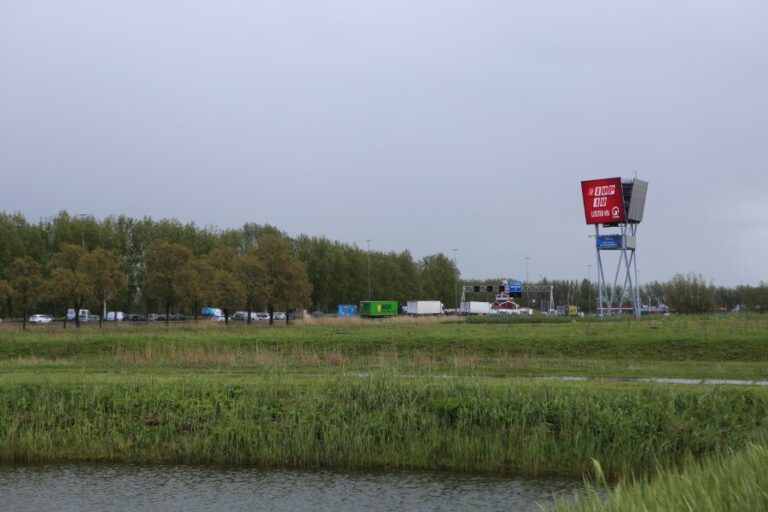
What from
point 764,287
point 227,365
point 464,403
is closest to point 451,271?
point 764,287

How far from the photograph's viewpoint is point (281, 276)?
70875 mm

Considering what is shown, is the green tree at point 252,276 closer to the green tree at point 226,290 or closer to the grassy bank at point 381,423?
the green tree at point 226,290

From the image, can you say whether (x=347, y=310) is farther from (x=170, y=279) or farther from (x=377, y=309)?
(x=170, y=279)

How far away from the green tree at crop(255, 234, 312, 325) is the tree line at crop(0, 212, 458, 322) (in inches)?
3.5

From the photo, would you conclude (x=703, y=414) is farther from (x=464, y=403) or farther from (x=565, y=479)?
(x=464, y=403)

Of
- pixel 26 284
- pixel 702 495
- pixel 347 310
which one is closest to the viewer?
pixel 702 495

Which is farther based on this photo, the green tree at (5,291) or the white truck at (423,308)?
the white truck at (423,308)

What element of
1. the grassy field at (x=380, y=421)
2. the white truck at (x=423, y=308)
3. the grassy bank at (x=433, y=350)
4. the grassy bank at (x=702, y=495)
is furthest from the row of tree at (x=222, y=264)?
the grassy bank at (x=702, y=495)

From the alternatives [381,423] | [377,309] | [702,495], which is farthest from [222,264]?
[702,495]

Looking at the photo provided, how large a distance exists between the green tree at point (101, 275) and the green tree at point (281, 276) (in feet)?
41.9

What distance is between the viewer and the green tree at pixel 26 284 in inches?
2557

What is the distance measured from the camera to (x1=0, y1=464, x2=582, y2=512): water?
15.7 meters

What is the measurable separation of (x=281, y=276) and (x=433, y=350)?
107 ft

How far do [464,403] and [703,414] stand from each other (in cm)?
553
